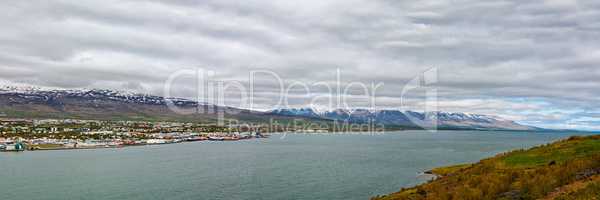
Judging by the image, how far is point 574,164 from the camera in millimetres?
34625

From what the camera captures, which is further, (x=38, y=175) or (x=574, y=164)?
(x=38, y=175)

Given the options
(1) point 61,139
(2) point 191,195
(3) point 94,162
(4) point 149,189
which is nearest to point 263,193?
(2) point 191,195

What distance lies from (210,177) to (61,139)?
137 m

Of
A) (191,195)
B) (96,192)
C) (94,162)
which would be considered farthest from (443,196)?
(94,162)

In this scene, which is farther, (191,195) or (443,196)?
(191,195)

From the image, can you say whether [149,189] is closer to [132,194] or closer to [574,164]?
[132,194]

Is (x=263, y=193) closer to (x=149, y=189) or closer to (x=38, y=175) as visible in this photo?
(x=149, y=189)

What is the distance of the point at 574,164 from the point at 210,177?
6258cm

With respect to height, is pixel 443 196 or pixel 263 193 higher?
pixel 443 196

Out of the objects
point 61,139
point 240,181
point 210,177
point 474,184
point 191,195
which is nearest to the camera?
point 474,184

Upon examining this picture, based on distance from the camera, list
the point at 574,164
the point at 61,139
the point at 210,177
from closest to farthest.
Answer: the point at 574,164
the point at 210,177
the point at 61,139

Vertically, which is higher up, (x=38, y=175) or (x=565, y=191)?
(x=565, y=191)

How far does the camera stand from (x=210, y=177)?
277 feet

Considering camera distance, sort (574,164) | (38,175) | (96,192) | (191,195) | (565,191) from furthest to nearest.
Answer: (38,175)
(96,192)
(191,195)
(574,164)
(565,191)
